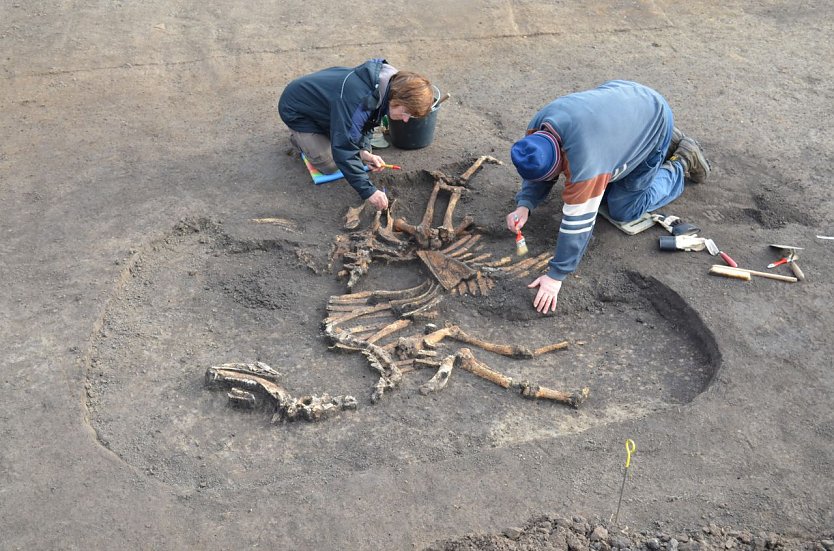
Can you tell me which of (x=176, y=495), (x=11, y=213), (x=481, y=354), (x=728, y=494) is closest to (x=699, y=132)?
(x=481, y=354)

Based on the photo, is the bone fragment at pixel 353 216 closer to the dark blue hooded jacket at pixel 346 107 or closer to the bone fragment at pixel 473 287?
the dark blue hooded jacket at pixel 346 107

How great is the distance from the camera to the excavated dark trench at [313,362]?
17.0 feet

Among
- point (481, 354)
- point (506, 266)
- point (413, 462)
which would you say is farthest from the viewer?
point (506, 266)

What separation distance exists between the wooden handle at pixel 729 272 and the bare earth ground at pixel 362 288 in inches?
2.8

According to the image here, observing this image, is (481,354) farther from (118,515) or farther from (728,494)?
(118,515)

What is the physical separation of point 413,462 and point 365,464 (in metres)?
0.33

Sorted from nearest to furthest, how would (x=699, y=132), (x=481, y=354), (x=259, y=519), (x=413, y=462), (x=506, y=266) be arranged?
(x=259, y=519) → (x=413, y=462) → (x=481, y=354) → (x=506, y=266) → (x=699, y=132)

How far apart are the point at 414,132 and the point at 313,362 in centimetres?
330

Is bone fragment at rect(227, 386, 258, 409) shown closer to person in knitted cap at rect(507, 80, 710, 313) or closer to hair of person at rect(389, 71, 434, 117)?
person in knitted cap at rect(507, 80, 710, 313)

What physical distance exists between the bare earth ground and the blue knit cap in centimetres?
127

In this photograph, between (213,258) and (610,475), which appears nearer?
(610,475)

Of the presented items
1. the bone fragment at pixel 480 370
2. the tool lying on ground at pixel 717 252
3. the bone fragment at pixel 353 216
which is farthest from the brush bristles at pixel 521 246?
the tool lying on ground at pixel 717 252

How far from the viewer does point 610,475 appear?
4.87 metres

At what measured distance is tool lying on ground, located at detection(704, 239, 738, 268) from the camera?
6.65m
